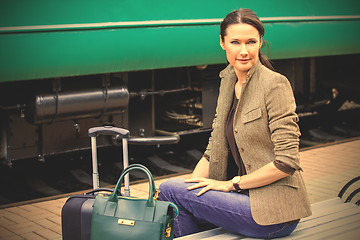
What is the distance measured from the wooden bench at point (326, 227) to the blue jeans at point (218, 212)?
0.07 metres

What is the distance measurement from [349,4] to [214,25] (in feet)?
7.74

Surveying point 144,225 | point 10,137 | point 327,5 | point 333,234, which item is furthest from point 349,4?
point 144,225

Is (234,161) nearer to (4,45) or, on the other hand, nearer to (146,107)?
(4,45)

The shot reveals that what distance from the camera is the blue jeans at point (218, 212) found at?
9.43 ft

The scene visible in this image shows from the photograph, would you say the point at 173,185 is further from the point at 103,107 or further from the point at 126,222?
the point at 103,107

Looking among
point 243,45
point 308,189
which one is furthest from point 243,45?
point 308,189

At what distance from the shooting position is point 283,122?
274cm

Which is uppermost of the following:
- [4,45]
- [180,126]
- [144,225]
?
[4,45]

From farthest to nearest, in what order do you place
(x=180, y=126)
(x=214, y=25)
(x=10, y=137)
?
1. (x=180, y=126)
2. (x=214, y=25)
3. (x=10, y=137)

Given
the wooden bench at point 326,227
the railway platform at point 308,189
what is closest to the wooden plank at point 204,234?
the wooden bench at point 326,227

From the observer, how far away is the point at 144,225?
2.46 m

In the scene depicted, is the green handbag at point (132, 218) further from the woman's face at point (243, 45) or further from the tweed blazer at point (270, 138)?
the woman's face at point (243, 45)

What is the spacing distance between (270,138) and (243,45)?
1.62 feet

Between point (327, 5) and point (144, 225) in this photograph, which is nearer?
point (144, 225)
